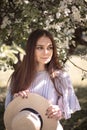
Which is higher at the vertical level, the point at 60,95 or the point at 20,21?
the point at 20,21

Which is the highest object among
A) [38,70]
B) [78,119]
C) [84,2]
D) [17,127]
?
[84,2]

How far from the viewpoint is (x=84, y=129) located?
719 cm

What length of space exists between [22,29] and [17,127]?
1770mm

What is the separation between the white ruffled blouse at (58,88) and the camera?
3.25m

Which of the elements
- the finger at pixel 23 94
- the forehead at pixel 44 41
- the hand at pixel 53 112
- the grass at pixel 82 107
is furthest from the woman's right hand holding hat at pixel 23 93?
the grass at pixel 82 107

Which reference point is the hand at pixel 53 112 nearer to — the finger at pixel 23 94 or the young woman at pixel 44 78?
the young woman at pixel 44 78

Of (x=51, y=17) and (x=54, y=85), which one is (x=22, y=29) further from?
(x=54, y=85)

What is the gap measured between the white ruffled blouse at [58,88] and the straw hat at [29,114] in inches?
4.9

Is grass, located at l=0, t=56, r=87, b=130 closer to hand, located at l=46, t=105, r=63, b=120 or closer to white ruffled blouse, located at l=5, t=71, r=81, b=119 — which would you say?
white ruffled blouse, located at l=5, t=71, r=81, b=119

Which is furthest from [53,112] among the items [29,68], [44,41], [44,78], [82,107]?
[82,107]

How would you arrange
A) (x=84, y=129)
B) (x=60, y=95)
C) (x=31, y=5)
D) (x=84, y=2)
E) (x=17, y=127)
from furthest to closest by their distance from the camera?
(x=84, y=129), (x=84, y=2), (x=31, y=5), (x=60, y=95), (x=17, y=127)

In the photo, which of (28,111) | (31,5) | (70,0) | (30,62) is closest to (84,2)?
(70,0)

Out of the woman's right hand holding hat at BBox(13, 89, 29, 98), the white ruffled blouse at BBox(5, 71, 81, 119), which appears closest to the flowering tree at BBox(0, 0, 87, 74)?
the white ruffled blouse at BBox(5, 71, 81, 119)

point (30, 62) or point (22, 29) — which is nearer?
point (30, 62)
